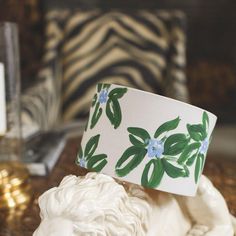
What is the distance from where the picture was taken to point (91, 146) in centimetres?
48

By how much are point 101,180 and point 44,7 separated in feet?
6.05

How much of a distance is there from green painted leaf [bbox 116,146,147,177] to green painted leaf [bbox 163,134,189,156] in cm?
3

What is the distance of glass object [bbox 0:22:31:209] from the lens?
73 cm

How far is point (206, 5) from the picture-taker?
2.12 metres

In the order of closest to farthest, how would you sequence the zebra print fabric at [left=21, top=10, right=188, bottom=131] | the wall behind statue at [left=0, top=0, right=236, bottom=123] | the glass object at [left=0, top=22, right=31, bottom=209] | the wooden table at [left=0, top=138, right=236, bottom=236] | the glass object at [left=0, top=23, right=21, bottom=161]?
the wooden table at [left=0, top=138, right=236, bottom=236] < the glass object at [left=0, top=22, right=31, bottom=209] < the glass object at [left=0, top=23, right=21, bottom=161] < the zebra print fabric at [left=21, top=10, right=188, bottom=131] < the wall behind statue at [left=0, top=0, right=236, bottom=123]

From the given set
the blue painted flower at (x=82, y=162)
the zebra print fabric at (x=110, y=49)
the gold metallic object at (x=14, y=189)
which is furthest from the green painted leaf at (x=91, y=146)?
the zebra print fabric at (x=110, y=49)

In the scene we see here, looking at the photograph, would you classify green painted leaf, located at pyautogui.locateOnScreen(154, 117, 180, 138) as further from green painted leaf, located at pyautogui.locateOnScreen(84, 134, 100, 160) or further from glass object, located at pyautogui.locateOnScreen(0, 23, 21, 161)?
glass object, located at pyautogui.locateOnScreen(0, 23, 21, 161)

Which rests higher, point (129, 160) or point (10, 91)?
point (129, 160)

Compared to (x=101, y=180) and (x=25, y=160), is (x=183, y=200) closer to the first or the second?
(x=101, y=180)

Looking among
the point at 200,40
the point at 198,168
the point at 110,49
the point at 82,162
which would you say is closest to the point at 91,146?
the point at 82,162

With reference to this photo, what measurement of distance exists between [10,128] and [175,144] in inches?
21.2

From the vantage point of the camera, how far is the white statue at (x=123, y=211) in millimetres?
405

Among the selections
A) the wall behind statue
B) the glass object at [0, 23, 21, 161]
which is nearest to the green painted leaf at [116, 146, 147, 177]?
the glass object at [0, 23, 21, 161]

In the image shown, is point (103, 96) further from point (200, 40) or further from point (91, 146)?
point (200, 40)
